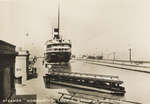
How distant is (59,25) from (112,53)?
647 mm

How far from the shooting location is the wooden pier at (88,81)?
1.96 meters

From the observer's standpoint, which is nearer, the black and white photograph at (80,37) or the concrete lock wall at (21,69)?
the black and white photograph at (80,37)

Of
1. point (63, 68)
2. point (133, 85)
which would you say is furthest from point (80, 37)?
point (133, 85)

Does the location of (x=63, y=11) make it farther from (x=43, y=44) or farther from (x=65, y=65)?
(x=65, y=65)

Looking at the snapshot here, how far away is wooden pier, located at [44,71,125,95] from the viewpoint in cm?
196

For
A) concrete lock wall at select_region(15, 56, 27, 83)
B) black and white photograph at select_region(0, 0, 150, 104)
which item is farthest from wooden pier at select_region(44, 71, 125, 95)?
concrete lock wall at select_region(15, 56, 27, 83)

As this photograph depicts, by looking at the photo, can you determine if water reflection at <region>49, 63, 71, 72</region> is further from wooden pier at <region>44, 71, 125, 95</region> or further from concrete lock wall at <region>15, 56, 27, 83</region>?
concrete lock wall at <region>15, 56, 27, 83</region>

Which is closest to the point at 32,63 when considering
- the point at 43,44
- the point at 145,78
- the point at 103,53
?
the point at 43,44

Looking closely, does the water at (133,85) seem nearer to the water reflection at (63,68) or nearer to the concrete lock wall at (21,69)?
the water reflection at (63,68)

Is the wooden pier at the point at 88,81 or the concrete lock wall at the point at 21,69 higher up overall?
the concrete lock wall at the point at 21,69

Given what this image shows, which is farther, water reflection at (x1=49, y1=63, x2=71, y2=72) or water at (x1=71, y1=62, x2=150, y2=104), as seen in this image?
water reflection at (x1=49, y1=63, x2=71, y2=72)

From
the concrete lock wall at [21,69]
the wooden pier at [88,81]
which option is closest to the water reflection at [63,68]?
the wooden pier at [88,81]

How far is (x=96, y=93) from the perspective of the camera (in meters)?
2.03

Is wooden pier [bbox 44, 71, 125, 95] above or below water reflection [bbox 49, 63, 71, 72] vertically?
below
